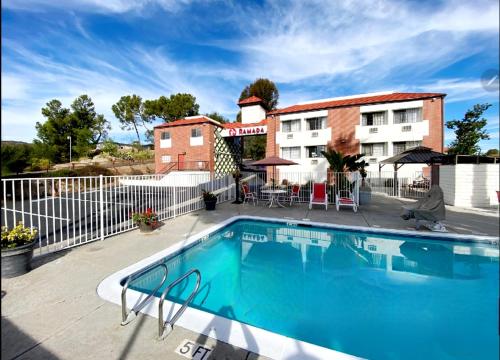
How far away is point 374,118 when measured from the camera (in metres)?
21.0

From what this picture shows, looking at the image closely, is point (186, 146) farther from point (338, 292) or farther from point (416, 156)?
point (338, 292)

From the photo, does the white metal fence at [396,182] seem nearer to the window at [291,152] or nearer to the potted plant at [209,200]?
the window at [291,152]

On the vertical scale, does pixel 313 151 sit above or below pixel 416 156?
above

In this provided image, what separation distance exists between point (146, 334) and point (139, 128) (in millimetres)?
46838

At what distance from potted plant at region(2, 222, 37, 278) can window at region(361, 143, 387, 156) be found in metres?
21.8

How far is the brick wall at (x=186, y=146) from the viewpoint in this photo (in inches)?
1014

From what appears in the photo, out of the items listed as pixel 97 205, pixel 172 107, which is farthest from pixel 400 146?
pixel 172 107

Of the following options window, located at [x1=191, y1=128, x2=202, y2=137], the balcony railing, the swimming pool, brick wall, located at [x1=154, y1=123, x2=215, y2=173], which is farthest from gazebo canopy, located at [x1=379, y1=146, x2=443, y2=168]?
window, located at [x1=191, y1=128, x2=202, y2=137]

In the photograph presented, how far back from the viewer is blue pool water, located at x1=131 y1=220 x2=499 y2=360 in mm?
3150

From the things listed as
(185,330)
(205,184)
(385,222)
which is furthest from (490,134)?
(205,184)

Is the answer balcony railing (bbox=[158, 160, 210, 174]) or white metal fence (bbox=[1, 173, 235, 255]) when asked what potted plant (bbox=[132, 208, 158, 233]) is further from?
balcony railing (bbox=[158, 160, 210, 174])

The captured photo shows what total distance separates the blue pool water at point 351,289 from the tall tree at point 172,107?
3449 cm

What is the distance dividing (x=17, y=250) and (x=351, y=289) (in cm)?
595

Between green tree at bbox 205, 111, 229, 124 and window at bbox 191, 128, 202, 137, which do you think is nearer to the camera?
window at bbox 191, 128, 202, 137
